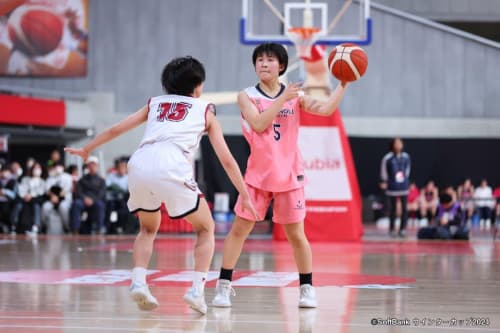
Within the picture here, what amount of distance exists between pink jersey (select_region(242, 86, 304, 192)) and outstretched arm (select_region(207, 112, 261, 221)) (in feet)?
1.55

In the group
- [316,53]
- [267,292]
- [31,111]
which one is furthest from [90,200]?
[267,292]

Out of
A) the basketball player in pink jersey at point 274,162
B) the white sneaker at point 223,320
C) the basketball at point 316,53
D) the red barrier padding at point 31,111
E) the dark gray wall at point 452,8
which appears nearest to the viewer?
the white sneaker at point 223,320

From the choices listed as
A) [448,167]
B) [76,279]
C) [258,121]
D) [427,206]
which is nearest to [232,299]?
[258,121]

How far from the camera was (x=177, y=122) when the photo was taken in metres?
6.11

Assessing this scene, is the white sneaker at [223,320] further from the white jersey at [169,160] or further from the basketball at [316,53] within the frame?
the basketball at [316,53]

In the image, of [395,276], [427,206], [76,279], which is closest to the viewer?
[76,279]

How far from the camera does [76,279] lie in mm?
8781

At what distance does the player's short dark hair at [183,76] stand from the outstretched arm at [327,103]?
920 mm

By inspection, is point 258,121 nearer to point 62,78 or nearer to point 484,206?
point 484,206

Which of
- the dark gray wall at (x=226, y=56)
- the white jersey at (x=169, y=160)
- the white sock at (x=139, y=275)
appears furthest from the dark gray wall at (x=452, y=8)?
the white sock at (x=139, y=275)

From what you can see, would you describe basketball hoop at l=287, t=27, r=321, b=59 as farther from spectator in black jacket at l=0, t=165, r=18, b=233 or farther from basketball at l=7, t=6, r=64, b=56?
basketball at l=7, t=6, r=64, b=56

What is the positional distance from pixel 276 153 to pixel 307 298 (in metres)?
0.97

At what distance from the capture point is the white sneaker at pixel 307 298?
21.2ft

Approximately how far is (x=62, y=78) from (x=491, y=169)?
12522mm
